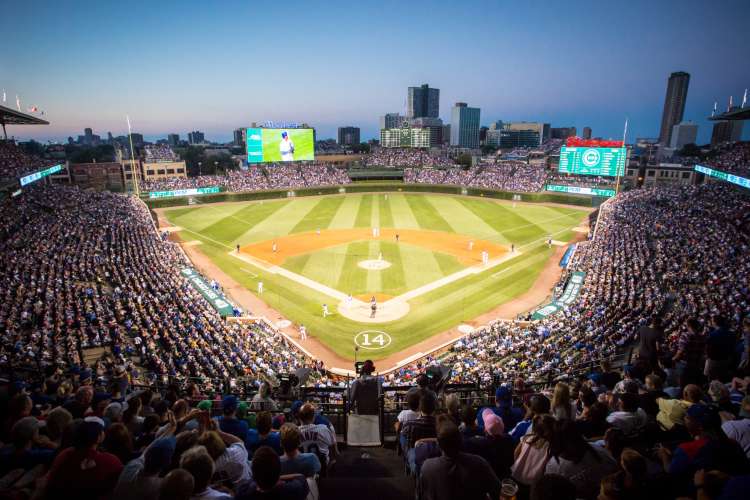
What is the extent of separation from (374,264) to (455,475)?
3300 cm

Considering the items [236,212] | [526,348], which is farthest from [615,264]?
[236,212]

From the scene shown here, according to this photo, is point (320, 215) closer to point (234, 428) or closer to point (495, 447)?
point (234, 428)

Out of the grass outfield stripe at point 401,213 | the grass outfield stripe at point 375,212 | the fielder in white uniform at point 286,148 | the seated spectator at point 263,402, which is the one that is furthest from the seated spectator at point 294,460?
the fielder in white uniform at point 286,148

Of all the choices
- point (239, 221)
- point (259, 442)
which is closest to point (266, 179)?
point (239, 221)

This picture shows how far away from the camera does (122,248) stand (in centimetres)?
3162

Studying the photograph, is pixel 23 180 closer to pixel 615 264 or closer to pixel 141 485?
pixel 141 485

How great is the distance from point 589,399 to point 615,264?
2543 centimetres

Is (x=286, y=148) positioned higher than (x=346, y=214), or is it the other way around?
(x=286, y=148)

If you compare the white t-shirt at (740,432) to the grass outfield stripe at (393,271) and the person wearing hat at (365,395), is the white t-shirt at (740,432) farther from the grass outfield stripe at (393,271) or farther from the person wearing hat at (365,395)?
the grass outfield stripe at (393,271)

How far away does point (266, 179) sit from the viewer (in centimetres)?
7750

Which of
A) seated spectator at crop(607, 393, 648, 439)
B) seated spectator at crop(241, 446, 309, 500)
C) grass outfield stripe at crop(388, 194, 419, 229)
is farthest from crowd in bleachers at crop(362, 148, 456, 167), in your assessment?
seated spectator at crop(241, 446, 309, 500)

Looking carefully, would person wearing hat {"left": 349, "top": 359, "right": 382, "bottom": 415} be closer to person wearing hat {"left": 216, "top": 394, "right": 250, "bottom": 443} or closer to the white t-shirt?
person wearing hat {"left": 216, "top": 394, "right": 250, "bottom": 443}

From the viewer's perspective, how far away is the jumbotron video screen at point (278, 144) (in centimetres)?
7400

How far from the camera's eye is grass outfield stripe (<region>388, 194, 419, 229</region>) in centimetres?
5302
